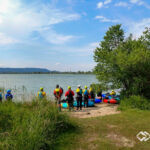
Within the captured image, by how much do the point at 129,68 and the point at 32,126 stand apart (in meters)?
8.76

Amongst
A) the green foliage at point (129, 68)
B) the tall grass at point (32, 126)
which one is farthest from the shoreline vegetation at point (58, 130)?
the green foliage at point (129, 68)

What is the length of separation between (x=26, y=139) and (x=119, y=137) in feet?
10.1

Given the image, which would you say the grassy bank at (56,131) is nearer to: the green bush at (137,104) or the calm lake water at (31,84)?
the calm lake water at (31,84)

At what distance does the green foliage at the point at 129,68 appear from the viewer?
10.6 meters

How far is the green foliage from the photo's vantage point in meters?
10.6

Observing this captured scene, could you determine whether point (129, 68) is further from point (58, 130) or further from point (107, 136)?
point (58, 130)

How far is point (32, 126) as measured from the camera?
430cm

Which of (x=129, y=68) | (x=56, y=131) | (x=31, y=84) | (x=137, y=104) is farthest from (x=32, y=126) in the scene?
(x=31, y=84)

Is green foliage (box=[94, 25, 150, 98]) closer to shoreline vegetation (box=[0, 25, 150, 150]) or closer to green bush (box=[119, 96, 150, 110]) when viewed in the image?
green bush (box=[119, 96, 150, 110])

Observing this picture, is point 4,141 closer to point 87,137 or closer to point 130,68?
point 87,137

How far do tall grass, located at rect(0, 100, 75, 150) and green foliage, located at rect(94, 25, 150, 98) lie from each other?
6.90m

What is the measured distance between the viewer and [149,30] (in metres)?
12.4

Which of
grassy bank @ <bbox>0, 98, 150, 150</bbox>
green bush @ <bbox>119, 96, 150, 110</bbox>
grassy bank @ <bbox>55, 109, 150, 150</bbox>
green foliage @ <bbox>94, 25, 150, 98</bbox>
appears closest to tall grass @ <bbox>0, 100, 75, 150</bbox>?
grassy bank @ <bbox>0, 98, 150, 150</bbox>

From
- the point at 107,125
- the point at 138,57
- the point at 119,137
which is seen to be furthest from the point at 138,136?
the point at 138,57
